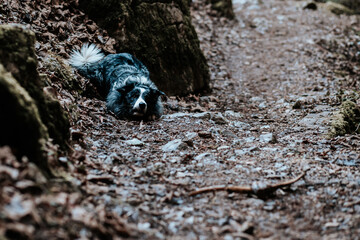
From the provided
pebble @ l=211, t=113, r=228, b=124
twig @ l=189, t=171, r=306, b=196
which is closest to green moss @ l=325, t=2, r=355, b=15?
pebble @ l=211, t=113, r=228, b=124

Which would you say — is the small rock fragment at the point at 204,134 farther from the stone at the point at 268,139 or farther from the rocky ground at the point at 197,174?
the stone at the point at 268,139

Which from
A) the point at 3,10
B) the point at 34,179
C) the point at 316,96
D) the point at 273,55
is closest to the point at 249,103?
the point at 316,96

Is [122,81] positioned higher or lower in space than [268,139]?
higher

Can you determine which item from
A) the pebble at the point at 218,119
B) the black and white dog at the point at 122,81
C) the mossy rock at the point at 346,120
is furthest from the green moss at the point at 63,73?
the mossy rock at the point at 346,120

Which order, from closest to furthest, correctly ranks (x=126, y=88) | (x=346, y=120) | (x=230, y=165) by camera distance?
1. (x=230, y=165)
2. (x=346, y=120)
3. (x=126, y=88)

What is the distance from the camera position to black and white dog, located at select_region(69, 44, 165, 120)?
19.4 ft

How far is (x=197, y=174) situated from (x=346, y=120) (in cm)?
350

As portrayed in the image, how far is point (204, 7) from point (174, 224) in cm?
1208

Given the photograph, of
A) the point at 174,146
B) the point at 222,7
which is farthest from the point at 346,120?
the point at 222,7

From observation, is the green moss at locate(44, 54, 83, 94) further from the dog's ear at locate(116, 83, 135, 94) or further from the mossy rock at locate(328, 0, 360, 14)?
the mossy rock at locate(328, 0, 360, 14)

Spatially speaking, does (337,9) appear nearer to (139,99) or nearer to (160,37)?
(160,37)

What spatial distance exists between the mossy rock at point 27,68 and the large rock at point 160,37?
429 centimetres

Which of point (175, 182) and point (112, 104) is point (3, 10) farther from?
point (175, 182)

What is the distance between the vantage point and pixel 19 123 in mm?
2416
